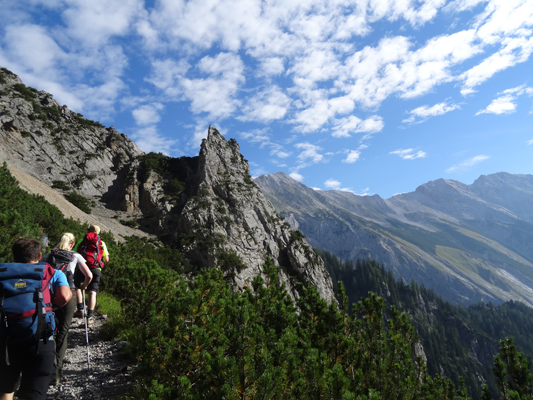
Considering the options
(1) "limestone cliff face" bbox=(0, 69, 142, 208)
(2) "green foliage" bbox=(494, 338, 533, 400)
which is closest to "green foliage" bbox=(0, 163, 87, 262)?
(2) "green foliage" bbox=(494, 338, 533, 400)

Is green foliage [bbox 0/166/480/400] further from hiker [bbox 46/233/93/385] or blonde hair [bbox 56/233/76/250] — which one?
blonde hair [bbox 56/233/76/250]

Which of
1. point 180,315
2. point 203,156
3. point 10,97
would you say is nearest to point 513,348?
point 180,315

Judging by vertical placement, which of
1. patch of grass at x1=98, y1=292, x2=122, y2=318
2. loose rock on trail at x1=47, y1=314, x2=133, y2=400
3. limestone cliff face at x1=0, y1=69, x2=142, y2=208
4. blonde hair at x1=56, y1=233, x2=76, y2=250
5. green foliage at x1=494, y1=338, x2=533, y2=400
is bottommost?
green foliage at x1=494, y1=338, x2=533, y2=400

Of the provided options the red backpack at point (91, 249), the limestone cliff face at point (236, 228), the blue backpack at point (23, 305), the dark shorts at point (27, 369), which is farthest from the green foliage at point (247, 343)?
the limestone cliff face at point (236, 228)

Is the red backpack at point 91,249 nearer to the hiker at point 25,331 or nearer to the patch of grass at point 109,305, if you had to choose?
the patch of grass at point 109,305

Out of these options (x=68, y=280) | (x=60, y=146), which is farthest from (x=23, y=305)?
(x=60, y=146)

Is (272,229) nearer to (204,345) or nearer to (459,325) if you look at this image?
(204,345)

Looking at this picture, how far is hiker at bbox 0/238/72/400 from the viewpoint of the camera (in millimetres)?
3428

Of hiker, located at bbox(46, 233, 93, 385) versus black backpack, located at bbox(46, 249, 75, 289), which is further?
black backpack, located at bbox(46, 249, 75, 289)

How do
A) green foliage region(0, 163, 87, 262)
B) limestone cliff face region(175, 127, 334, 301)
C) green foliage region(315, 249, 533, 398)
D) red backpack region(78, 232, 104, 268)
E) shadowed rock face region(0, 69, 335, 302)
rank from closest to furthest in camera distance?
red backpack region(78, 232, 104, 268), green foliage region(0, 163, 87, 262), limestone cliff face region(175, 127, 334, 301), shadowed rock face region(0, 69, 335, 302), green foliage region(315, 249, 533, 398)

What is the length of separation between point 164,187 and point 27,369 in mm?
49398

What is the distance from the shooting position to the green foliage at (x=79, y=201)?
39125mm

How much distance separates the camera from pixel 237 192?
51.7 m

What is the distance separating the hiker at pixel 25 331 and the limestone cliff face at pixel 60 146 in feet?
149
